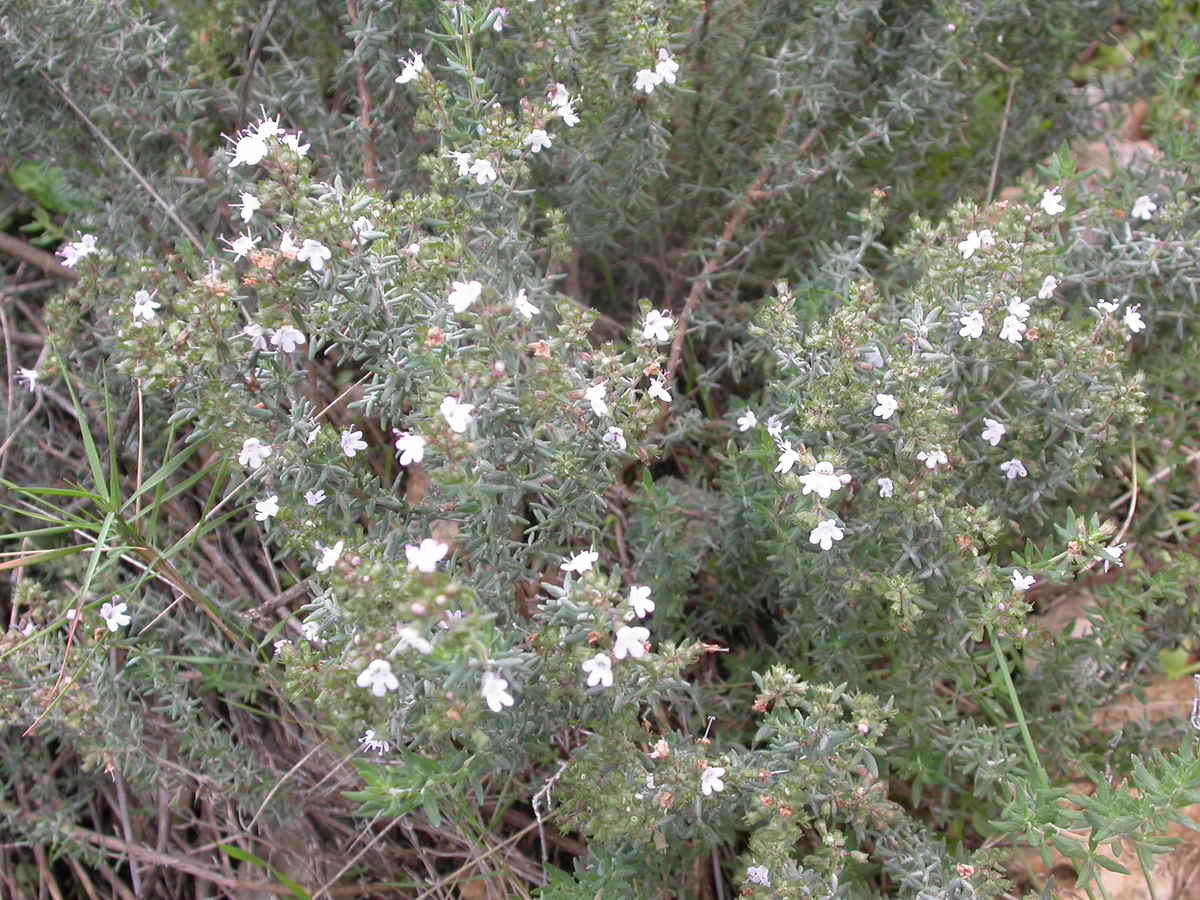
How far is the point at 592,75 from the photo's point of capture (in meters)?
3.60

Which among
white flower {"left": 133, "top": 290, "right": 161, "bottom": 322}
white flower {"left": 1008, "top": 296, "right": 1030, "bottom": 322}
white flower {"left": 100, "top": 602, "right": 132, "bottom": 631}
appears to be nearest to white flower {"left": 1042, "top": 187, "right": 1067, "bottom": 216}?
white flower {"left": 1008, "top": 296, "right": 1030, "bottom": 322}

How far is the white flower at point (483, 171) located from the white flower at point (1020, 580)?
6.05 feet

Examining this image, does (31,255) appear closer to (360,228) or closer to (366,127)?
(366,127)

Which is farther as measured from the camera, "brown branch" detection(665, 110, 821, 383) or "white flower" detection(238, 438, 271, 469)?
"brown branch" detection(665, 110, 821, 383)

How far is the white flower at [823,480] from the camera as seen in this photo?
2764mm

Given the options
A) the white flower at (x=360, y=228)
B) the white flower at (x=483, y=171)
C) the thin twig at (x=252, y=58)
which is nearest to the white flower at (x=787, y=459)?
the white flower at (x=483, y=171)

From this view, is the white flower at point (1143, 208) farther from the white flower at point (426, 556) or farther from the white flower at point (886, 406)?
the white flower at point (426, 556)

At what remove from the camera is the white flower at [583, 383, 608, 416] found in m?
2.62

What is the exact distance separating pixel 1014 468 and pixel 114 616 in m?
2.78

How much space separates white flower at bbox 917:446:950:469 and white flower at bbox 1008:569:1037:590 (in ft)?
1.21

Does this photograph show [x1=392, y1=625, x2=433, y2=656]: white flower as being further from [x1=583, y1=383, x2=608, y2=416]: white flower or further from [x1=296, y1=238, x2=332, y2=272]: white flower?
[x1=296, y1=238, x2=332, y2=272]: white flower

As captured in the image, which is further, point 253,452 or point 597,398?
point 253,452

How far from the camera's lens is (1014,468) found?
321cm

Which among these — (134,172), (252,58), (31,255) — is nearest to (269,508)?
(134,172)
